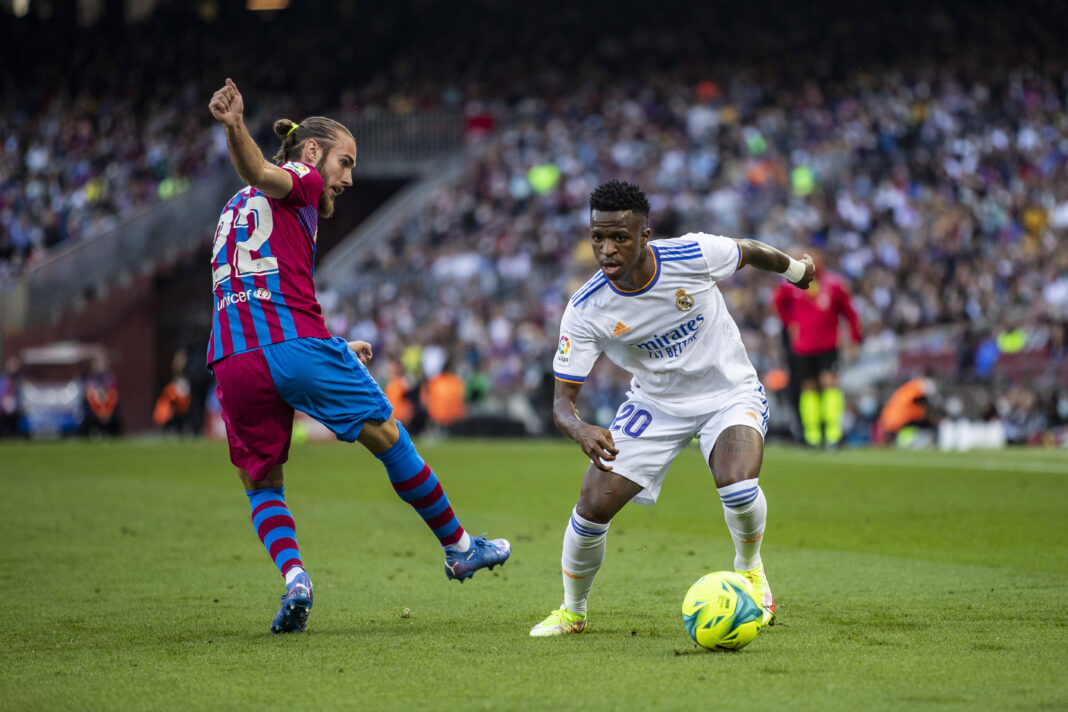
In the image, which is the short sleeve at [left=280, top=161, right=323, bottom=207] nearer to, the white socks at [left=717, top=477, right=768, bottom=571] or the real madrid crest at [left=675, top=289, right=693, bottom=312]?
the real madrid crest at [left=675, top=289, right=693, bottom=312]

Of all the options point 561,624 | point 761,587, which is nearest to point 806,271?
point 761,587

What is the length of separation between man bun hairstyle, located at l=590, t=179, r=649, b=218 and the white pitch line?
8854 mm

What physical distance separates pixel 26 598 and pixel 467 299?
2184 cm

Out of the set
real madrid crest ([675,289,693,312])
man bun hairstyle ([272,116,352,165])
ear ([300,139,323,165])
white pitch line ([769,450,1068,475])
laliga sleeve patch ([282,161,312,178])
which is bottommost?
white pitch line ([769,450,1068,475])

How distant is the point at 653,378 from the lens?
A: 5.96 m

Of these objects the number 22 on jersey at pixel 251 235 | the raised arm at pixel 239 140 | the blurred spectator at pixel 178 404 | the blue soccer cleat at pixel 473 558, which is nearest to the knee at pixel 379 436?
the blue soccer cleat at pixel 473 558

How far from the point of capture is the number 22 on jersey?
18.8 ft

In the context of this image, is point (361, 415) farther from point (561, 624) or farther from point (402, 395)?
point (402, 395)

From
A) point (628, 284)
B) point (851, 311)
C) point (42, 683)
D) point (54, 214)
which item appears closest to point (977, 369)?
point (851, 311)

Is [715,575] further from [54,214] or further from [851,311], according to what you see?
[54,214]

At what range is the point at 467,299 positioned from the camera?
1118 inches

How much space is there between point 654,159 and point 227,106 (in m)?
25.6

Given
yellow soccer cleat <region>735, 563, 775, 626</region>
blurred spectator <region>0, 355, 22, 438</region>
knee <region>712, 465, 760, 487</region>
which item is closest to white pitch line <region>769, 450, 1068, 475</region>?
yellow soccer cleat <region>735, 563, 775, 626</region>

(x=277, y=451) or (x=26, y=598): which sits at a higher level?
(x=277, y=451)
